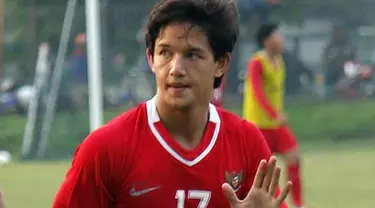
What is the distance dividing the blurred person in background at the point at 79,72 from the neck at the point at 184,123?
1294cm

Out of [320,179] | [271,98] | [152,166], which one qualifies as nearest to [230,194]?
[152,166]

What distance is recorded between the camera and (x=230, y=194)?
3756 millimetres

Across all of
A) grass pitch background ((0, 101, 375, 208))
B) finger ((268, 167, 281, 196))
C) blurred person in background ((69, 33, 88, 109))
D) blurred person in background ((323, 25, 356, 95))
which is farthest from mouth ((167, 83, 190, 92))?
blurred person in background ((323, 25, 356, 95))

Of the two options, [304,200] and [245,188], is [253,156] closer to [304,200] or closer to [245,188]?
[245,188]

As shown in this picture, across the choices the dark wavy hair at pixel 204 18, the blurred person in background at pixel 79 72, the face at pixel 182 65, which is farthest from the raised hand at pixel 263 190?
the blurred person in background at pixel 79 72

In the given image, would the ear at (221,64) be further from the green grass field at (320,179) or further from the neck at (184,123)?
the green grass field at (320,179)

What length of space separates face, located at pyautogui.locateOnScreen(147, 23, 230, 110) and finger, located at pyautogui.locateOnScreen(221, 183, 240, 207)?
319mm

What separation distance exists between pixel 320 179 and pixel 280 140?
8.77 ft

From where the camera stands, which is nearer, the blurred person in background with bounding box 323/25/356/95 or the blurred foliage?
the blurred foliage

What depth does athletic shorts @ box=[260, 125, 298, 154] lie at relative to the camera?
10.2 meters

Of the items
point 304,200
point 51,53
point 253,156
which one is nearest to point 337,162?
point 304,200

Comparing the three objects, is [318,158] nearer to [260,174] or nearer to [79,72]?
[79,72]

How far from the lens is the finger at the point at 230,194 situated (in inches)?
148

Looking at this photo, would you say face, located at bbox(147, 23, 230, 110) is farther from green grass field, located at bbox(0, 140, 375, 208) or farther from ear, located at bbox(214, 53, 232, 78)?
green grass field, located at bbox(0, 140, 375, 208)
